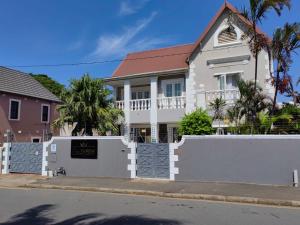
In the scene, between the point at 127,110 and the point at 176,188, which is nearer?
the point at 176,188

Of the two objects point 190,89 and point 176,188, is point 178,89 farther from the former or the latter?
point 176,188

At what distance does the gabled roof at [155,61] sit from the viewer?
2208 centimetres

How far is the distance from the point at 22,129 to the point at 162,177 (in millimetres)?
16804

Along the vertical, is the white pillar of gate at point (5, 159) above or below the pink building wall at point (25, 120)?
below

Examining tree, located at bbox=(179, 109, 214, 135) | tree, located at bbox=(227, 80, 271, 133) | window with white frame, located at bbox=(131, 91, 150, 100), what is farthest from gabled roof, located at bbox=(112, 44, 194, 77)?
tree, located at bbox=(179, 109, 214, 135)

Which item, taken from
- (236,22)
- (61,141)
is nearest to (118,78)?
→ (61,141)

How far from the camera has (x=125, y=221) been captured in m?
7.52

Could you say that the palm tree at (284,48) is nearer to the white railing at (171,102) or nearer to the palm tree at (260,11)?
the palm tree at (260,11)

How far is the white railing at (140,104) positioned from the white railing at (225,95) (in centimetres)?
421

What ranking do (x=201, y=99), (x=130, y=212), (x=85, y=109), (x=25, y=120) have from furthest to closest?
(x=25, y=120) < (x=201, y=99) < (x=85, y=109) < (x=130, y=212)

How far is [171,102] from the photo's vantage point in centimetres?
2086

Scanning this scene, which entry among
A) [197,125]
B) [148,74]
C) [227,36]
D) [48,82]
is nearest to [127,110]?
[148,74]

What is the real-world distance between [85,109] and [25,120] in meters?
11.0

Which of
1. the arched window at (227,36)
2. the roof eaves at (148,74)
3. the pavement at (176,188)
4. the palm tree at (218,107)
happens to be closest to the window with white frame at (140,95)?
the roof eaves at (148,74)
